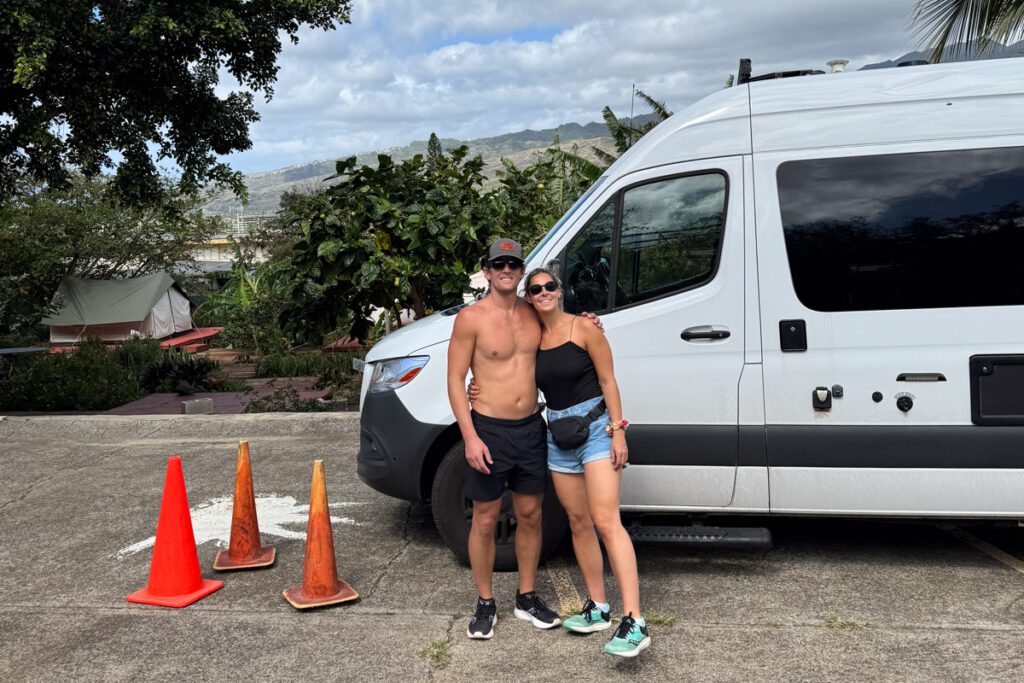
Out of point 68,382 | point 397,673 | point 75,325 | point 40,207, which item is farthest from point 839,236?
point 75,325

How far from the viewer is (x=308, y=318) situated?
11539mm

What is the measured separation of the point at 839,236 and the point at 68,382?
1202 centimetres

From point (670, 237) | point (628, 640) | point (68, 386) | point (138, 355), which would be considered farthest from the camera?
point (138, 355)

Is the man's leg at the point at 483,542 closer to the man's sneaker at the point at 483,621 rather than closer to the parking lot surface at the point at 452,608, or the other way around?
the man's sneaker at the point at 483,621

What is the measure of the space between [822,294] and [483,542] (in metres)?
2.12

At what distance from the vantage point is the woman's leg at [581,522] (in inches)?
177

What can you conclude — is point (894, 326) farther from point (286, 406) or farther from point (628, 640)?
point (286, 406)

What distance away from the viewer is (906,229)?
5133mm

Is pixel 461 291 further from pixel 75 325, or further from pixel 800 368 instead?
pixel 75 325

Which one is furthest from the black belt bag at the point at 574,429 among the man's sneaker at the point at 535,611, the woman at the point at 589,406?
the man's sneaker at the point at 535,611

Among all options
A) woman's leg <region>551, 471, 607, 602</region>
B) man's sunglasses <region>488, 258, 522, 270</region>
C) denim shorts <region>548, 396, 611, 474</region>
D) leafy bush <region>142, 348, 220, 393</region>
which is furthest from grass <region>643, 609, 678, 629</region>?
leafy bush <region>142, 348, 220, 393</region>

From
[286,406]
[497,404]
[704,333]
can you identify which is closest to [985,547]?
A: [704,333]

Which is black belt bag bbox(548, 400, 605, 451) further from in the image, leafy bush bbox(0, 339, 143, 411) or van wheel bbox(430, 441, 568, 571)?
leafy bush bbox(0, 339, 143, 411)

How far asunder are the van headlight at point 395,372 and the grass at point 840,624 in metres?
2.42
